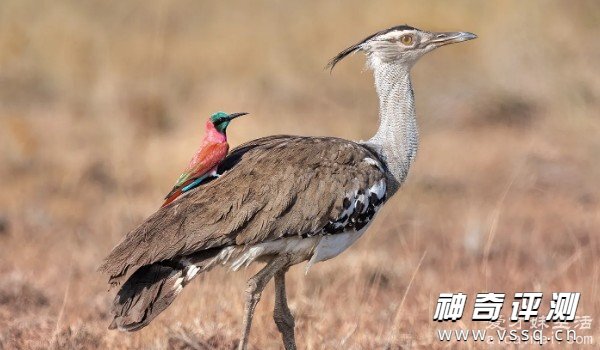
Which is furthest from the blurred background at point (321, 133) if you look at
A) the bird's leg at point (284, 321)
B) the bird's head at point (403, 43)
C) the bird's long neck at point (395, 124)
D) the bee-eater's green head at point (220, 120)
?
the bird's head at point (403, 43)

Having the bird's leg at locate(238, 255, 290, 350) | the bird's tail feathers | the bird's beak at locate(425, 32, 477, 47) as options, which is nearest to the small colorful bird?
the bird's tail feathers

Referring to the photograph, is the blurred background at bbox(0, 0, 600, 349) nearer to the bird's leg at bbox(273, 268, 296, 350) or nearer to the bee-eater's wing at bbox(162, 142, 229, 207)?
the bird's leg at bbox(273, 268, 296, 350)

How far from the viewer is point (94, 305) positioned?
5.23 m

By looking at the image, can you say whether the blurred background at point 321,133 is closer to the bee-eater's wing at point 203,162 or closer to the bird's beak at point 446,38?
the bee-eater's wing at point 203,162

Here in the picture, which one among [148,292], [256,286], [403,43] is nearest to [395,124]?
[403,43]

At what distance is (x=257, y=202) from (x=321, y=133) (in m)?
6.61

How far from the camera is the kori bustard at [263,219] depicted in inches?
146

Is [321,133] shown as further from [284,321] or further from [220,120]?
[220,120]

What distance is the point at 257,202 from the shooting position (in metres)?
3.86

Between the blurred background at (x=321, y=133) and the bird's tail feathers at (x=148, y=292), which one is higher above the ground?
the bird's tail feathers at (x=148, y=292)

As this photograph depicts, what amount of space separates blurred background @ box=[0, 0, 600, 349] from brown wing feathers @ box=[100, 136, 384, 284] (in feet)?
1.95

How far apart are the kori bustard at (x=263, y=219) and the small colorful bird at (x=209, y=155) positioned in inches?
1.9

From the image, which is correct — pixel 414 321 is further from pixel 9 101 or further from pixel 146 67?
pixel 146 67

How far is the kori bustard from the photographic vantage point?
3707 millimetres
